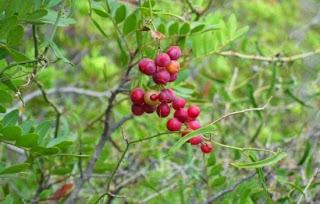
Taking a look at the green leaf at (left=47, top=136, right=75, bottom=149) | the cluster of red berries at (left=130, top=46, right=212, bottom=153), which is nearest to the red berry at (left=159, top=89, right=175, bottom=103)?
the cluster of red berries at (left=130, top=46, right=212, bottom=153)

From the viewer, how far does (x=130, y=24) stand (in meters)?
1.14

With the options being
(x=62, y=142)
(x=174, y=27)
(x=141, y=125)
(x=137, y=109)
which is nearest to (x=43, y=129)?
(x=62, y=142)

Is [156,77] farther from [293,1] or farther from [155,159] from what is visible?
[293,1]

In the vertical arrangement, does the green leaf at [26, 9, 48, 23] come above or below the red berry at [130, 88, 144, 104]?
above

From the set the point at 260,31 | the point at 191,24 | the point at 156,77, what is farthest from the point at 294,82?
the point at 260,31

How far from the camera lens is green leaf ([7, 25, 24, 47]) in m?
0.96

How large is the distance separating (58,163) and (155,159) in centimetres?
39

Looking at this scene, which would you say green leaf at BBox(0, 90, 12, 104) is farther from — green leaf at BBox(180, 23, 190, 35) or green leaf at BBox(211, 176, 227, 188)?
green leaf at BBox(211, 176, 227, 188)

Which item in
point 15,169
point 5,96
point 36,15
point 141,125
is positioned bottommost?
point 141,125

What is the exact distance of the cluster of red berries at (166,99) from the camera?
0.95 metres

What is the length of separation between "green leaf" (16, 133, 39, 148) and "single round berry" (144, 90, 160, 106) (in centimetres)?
18

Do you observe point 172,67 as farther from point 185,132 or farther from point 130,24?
point 130,24

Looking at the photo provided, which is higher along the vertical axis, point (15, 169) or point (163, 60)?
point (163, 60)

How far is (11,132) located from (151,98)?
220 millimetres
